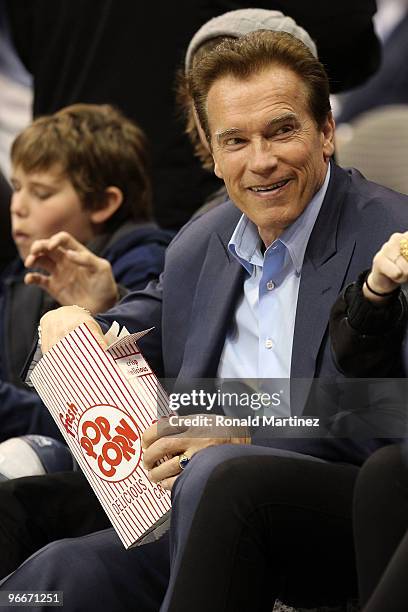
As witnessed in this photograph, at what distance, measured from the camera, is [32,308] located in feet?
10.1

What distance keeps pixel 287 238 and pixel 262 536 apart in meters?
0.57

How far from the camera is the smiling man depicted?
6.88ft

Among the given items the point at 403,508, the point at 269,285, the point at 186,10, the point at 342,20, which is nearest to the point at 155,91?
the point at 186,10

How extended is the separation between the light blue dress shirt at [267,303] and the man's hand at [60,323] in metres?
0.26

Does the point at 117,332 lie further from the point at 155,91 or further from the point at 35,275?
the point at 155,91

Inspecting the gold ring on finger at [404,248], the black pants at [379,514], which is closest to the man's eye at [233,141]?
the gold ring on finger at [404,248]

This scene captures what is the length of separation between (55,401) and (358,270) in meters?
0.57

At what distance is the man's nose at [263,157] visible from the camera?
2.17 m

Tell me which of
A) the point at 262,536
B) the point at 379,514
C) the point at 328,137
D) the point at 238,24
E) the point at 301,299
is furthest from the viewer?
the point at 238,24

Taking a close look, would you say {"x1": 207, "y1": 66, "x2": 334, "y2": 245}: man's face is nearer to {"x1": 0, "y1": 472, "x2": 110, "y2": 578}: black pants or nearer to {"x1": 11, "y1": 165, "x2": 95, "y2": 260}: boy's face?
{"x1": 0, "y1": 472, "x2": 110, "y2": 578}: black pants

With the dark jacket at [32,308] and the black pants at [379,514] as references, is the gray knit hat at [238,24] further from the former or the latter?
the black pants at [379,514]

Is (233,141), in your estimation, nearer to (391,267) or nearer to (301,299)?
(301,299)

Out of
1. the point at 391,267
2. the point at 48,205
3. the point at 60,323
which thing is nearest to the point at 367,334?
the point at 391,267

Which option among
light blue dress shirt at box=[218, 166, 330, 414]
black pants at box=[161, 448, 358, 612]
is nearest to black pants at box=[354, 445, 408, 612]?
black pants at box=[161, 448, 358, 612]
